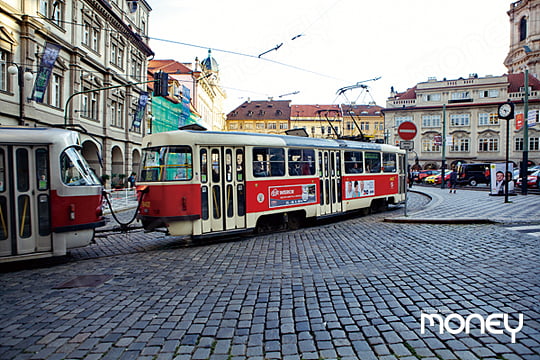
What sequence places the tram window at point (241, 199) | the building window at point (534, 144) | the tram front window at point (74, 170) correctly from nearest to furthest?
the tram front window at point (74, 170)
the tram window at point (241, 199)
the building window at point (534, 144)

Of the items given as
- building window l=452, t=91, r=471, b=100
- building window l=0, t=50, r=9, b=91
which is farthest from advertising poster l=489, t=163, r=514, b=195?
building window l=452, t=91, r=471, b=100

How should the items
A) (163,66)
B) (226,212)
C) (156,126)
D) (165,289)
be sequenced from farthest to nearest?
(163,66) → (156,126) → (226,212) → (165,289)

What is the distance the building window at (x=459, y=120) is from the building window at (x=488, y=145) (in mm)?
3631

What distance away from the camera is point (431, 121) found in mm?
62531

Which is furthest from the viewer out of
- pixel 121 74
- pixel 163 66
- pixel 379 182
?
pixel 163 66

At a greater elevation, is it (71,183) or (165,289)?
(71,183)

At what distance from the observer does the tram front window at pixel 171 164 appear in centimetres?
859

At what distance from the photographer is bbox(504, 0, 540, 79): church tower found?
64750mm

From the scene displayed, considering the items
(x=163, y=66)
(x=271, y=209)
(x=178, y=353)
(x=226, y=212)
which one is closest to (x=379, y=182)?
(x=271, y=209)

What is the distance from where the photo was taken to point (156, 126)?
36.7 metres

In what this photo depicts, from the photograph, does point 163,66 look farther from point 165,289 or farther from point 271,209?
point 165,289

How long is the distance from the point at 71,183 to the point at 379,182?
11031 mm

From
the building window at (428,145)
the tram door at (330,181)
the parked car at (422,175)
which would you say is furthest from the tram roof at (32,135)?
the building window at (428,145)

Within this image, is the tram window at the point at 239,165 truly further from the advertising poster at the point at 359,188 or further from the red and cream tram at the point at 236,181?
the advertising poster at the point at 359,188
